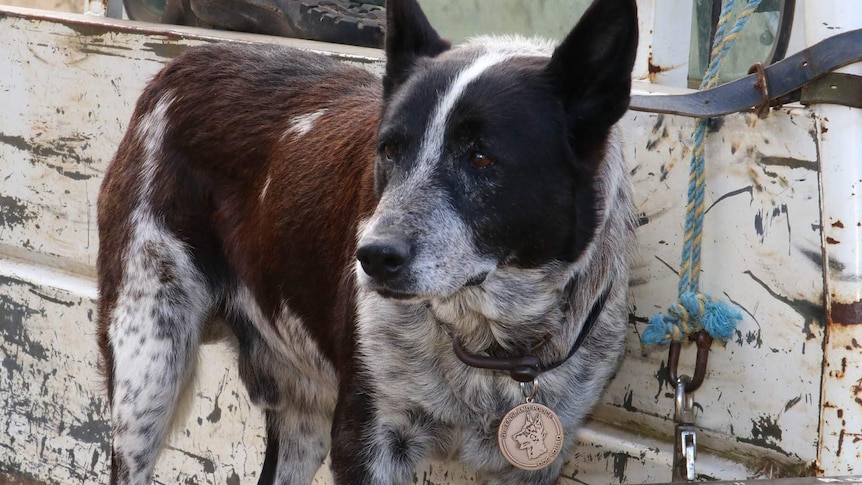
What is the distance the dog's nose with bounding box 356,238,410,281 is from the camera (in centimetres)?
230

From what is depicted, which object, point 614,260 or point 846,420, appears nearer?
point 846,420

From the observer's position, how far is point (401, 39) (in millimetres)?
2732

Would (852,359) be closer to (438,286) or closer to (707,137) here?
(707,137)

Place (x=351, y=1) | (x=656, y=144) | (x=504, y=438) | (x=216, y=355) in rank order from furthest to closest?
1. (x=351, y=1)
2. (x=216, y=355)
3. (x=656, y=144)
4. (x=504, y=438)

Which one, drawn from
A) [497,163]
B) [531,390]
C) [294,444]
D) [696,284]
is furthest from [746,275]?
[294,444]

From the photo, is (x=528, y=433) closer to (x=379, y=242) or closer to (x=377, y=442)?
(x=377, y=442)

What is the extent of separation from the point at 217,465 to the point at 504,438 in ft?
5.41

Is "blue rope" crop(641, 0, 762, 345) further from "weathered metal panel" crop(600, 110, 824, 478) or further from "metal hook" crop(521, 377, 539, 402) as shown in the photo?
"metal hook" crop(521, 377, 539, 402)

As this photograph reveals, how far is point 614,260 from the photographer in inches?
106

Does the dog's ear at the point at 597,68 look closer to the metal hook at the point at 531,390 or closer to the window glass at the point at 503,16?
the metal hook at the point at 531,390

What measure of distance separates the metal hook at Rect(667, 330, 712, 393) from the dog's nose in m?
0.85

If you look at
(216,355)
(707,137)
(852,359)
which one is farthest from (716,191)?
(216,355)

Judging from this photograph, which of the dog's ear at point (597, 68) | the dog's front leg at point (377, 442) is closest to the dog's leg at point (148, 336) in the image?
the dog's front leg at point (377, 442)

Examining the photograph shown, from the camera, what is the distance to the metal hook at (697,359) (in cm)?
273
